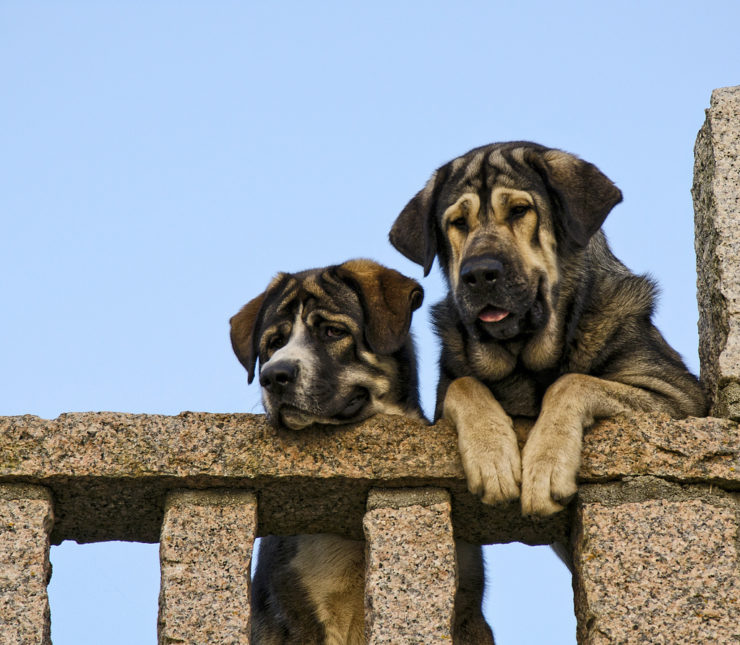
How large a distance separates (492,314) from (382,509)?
107 cm

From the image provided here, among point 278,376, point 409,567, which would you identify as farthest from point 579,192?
→ point 409,567

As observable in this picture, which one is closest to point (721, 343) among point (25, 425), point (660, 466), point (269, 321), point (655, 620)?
point (660, 466)

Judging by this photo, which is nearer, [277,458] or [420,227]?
[277,458]

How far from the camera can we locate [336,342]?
16.2 ft

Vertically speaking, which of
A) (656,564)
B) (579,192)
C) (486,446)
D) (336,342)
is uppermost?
(579,192)

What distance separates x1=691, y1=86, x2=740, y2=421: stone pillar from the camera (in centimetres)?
446

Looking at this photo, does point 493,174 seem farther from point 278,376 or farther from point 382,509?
point 382,509

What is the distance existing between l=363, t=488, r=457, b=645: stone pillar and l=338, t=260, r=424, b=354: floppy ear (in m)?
0.88

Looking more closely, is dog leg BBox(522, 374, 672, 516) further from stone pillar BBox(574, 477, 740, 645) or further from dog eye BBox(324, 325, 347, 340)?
dog eye BBox(324, 325, 347, 340)

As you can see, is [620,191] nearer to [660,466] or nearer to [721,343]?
[721,343]

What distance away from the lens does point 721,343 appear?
452cm

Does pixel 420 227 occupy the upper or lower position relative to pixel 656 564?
upper

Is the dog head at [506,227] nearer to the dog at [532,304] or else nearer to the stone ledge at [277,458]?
the dog at [532,304]


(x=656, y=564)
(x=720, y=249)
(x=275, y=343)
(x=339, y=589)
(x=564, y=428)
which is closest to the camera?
(x=656, y=564)
